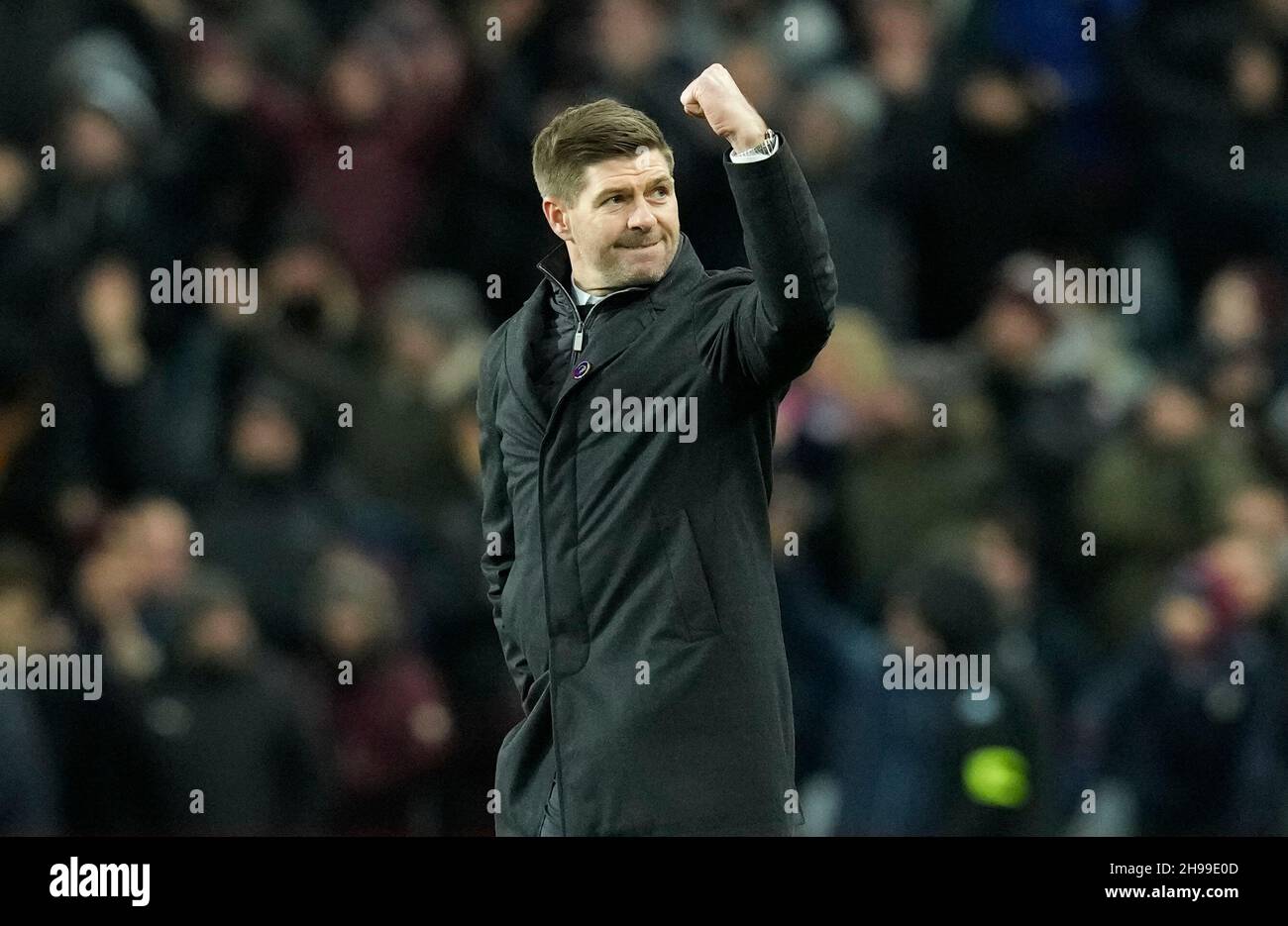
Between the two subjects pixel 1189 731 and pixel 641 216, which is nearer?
pixel 641 216

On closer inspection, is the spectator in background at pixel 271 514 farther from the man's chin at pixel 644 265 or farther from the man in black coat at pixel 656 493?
the man's chin at pixel 644 265

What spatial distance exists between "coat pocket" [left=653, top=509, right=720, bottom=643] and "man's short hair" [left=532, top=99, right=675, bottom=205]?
544mm

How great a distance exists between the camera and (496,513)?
3211 millimetres

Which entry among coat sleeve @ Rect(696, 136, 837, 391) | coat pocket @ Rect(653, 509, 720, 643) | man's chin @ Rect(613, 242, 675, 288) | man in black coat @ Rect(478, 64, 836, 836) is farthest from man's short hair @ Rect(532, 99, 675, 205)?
coat pocket @ Rect(653, 509, 720, 643)

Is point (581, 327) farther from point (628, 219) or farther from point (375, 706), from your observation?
point (375, 706)

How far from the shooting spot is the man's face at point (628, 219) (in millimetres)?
2977

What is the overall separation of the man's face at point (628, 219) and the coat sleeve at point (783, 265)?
0.20 meters

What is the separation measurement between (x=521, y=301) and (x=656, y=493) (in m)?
1.82

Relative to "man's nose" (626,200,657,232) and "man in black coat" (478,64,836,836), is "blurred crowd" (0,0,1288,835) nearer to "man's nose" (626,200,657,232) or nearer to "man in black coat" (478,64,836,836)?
"man in black coat" (478,64,836,836)

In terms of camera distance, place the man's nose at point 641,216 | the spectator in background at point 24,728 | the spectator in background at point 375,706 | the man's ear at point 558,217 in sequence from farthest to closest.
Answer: the spectator in background at point 375,706 → the spectator in background at point 24,728 → the man's ear at point 558,217 → the man's nose at point 641,216

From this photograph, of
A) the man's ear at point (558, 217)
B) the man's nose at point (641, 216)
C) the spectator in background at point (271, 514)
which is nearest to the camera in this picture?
the man's nose at point (641, 216)

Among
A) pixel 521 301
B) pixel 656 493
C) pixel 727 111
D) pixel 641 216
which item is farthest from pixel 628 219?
pixel 521 301

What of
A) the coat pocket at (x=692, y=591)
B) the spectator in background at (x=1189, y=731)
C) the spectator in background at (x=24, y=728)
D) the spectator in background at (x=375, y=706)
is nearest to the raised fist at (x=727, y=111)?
the coat pocket at (x=692, y=591)
